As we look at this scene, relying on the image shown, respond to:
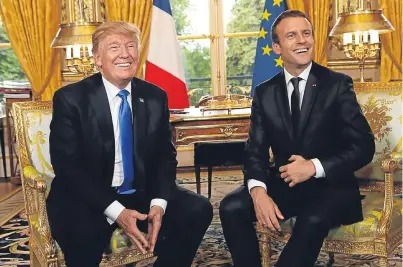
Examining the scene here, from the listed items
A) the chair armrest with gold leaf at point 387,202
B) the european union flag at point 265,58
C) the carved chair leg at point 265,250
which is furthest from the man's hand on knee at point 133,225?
the european union flag at point 265,58

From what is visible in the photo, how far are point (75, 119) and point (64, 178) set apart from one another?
248 mm

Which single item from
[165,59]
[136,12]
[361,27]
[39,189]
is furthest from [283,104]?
[136,12]

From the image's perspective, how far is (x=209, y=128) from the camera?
382 centimetres

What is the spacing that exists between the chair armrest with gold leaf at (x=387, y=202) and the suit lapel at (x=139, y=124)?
0.99m

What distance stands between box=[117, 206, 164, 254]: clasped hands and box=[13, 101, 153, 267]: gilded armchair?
0.06m


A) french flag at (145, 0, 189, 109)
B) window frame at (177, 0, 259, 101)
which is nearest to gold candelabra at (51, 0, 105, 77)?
french flag at (145, 0, 189, 109)

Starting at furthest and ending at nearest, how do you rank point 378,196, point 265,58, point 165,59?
point 265,58, point 165,59, point 378,196

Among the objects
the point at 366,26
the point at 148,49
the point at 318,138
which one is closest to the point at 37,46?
the point at 148,49

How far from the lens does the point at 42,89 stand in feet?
19.8

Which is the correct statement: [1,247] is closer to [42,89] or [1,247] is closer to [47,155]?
[47,155]

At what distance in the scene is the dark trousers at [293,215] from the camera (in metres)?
2.26

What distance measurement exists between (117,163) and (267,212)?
66cm

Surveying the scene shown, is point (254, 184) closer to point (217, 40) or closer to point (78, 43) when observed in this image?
point (78, 43)

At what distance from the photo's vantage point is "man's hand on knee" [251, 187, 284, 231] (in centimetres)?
237
